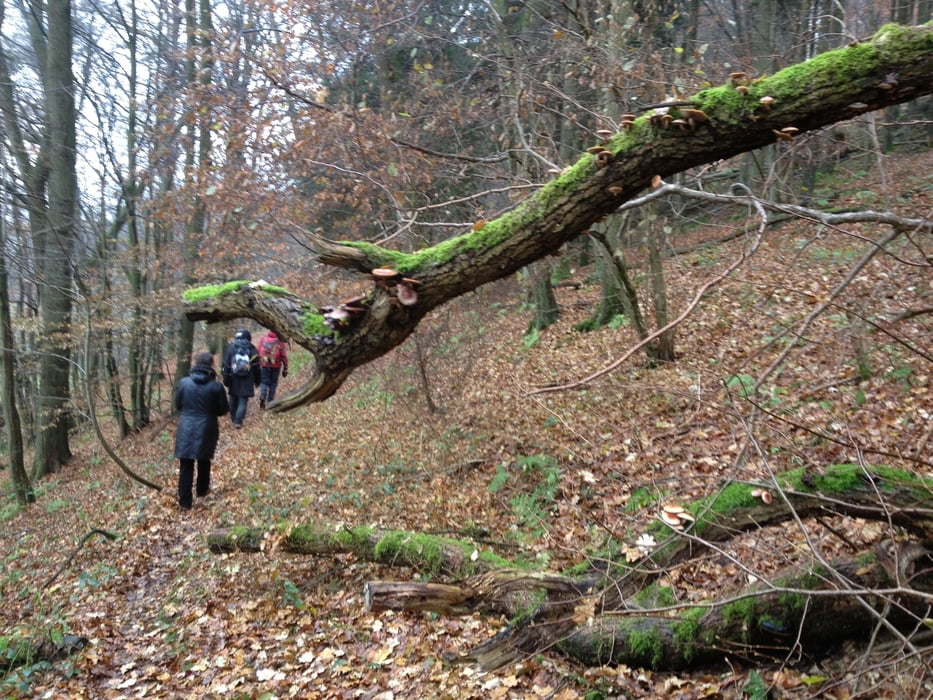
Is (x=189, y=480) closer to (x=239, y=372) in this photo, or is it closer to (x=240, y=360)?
(x=240, y=360)

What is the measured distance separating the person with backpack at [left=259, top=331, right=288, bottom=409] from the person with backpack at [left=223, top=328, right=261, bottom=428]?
242mm

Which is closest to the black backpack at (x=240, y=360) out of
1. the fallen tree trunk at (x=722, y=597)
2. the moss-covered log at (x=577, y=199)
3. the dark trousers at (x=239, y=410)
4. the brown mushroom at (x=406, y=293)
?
the dark trousers at (x=239, y=410)

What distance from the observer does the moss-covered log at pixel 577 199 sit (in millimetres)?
3070

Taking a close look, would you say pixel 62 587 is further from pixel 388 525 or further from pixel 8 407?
pixel 8 407

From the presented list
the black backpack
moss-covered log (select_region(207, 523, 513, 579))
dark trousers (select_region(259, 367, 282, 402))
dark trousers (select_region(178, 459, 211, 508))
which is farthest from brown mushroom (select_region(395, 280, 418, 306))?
dark trousers (select_region(259, 367, 282, 402))

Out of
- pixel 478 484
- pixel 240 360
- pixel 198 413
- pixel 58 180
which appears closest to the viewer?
pixel 478 484

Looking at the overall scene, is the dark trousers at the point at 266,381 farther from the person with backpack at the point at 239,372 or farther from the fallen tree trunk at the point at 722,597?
the fallen tree trunk at the point at 722,597

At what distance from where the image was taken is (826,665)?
3.65 m

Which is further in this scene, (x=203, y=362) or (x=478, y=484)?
(x=203, y=362)

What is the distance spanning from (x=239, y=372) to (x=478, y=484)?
6.22m

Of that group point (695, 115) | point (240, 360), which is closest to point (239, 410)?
point (240, 360)

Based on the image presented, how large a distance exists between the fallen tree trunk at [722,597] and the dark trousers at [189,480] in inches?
179

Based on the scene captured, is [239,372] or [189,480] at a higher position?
[239,372]

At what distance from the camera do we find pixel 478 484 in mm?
7961
